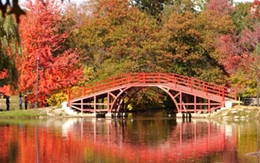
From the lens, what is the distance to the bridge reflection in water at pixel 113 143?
20.4 metres

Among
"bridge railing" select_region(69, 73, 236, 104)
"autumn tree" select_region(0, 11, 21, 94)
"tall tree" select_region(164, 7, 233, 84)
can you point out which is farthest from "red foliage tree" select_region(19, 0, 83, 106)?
"autumn tree" select_region(0, 11, 21, 94)

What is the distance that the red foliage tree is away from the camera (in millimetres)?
47656

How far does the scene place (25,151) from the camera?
2253 centimetres

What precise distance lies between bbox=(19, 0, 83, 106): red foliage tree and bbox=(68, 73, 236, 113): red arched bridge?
59.3 inches

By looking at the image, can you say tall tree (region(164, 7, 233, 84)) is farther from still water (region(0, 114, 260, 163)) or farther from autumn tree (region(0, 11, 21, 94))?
autumn tree (region(0, 11, 21, 94))

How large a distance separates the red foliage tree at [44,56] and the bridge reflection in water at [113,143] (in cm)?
1119

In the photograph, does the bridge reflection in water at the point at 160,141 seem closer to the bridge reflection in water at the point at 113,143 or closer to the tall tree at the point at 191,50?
the bridge reflection in water at the point at 113,143

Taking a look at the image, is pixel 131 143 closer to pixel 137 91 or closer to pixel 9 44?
pixel 9 44

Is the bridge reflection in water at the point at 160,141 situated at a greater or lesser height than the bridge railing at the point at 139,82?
lesser

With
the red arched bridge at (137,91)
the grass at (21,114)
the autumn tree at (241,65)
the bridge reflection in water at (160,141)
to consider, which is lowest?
the bridge reflection in water at (160,141)

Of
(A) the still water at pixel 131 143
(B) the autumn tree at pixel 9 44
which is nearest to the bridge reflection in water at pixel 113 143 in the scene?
(A) the still water at pixel 131 143

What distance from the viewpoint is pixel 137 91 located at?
47.9m

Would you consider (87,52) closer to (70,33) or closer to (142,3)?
(70,33)

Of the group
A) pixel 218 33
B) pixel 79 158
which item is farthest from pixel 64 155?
pixel 218 33
